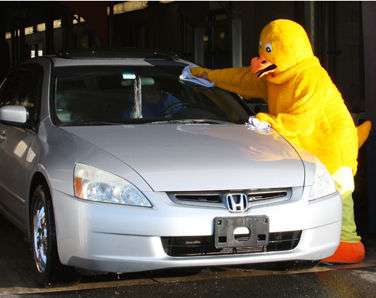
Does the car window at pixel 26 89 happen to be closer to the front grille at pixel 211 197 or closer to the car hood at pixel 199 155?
the car hood at pixel 199 155

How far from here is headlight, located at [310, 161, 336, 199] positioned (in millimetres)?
4328

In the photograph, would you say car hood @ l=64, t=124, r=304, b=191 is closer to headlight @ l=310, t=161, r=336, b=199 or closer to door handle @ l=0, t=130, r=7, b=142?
headlight @ l=310, t=161, r=336, b=199

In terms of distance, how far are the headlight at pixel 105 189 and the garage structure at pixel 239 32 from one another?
88.6 inches

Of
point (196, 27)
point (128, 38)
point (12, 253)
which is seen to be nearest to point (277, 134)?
point (12, 253)

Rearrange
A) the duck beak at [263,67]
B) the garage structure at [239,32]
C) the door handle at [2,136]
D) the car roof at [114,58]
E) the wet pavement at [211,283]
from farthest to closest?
1. the garage structure at [239,32]
2. the door handle at [2,136]
3. the car roof at [114,58]
4. the duck beak at [263,67]
5. the wet pavement at [211,283]

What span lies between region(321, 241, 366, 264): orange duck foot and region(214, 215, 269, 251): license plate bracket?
3.95 feet

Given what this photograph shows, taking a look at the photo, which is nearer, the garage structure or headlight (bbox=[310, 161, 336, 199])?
headlight (bbox=[310, 161, 336, 199])

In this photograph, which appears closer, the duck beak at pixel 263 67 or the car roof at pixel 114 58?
the duck beak at pixel 263 67

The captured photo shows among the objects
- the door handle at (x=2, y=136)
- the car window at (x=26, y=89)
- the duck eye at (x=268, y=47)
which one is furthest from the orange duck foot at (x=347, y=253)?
the door handle at (x=2, y=136)

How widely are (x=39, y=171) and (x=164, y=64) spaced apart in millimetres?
1562

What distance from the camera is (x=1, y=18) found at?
21141 millimetres

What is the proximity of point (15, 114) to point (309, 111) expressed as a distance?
202cm

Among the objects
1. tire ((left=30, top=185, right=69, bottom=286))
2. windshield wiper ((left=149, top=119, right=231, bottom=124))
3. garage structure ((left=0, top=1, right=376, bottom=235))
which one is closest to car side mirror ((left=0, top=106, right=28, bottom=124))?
tire ((left=30, top=185, right=69, bottom=286))

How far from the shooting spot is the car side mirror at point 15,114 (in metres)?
5.00
